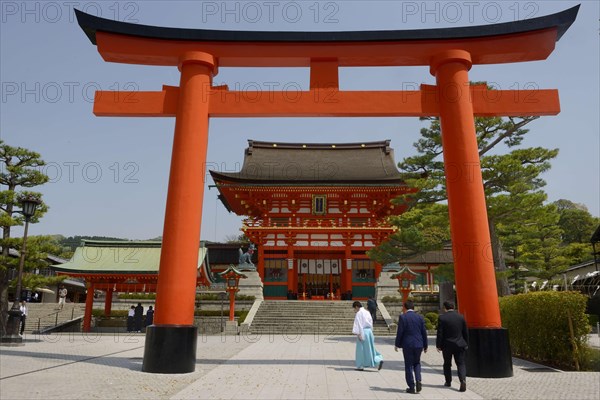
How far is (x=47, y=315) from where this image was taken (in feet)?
83.0

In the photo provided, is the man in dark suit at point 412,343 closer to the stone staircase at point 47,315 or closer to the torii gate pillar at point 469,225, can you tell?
the torii gate pillar at point 469,225

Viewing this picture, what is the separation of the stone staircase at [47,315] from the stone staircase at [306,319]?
1125 centimetres

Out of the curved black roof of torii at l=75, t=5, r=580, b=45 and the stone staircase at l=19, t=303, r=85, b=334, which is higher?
the curved black roof of torii at l=75, t=5, r=580, b=45

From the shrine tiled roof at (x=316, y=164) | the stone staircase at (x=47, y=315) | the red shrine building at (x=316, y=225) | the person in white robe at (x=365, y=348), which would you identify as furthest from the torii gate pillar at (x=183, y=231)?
the shrine tiled roof at (x=316, y=164)

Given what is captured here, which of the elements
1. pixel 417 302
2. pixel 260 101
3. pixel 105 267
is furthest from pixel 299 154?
pixel 260 101

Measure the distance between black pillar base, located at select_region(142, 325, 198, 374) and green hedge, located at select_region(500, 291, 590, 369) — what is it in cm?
797

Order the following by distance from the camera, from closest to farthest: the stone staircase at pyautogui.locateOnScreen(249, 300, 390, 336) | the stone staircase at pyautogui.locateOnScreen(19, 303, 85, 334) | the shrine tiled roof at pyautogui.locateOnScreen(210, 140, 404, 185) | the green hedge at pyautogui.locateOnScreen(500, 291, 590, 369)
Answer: the green hedge at pyautogui.locateOnScreen(500, 291, 590, 369)
the stone staircase at pyautogui.locateOnScreen(249, 300, 390, 336)
the stone staircase at pyautogui.locateOnScreen(19, 303, 85, 334)
the shrine tiled roof at pyautogui.locateOnScreen(210, 140, 404, 185)

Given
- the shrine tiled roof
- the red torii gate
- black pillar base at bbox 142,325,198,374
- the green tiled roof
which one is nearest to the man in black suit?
the red torii gate

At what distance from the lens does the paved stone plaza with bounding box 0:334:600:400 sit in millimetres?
6602

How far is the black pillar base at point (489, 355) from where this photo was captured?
8.22 m

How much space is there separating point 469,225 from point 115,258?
19.0m

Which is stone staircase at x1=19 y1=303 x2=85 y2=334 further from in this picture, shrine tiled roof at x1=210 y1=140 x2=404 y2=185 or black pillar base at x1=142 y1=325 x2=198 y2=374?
black pillar base at x1=142 y1=325 x2=198 y2=374

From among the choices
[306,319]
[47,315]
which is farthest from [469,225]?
[47,315]

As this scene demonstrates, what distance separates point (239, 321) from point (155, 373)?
14.3 metres
